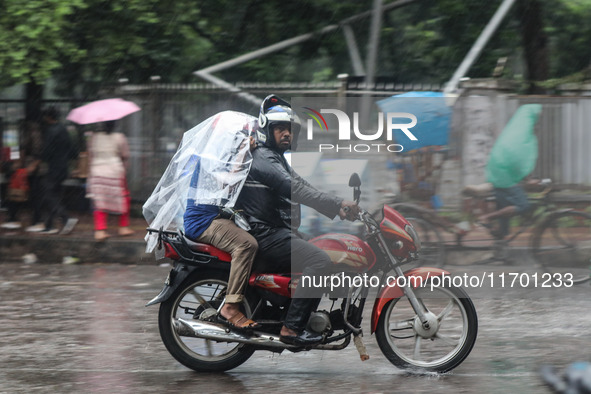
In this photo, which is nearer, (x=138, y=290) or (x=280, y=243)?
(x=280, y=243)

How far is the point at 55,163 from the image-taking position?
44.1ft

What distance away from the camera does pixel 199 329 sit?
19.8ft

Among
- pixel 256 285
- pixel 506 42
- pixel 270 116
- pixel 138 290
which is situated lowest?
pixel 138 290

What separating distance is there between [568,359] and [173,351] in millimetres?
2803

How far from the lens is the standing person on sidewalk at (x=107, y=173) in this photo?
40.9ft

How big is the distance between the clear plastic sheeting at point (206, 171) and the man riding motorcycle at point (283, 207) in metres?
Answer: 0.10

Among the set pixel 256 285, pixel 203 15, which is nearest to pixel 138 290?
pixel 256 285

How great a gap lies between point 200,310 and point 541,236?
4982 millimetres

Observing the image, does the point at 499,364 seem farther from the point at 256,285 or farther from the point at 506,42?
the point at 506,42

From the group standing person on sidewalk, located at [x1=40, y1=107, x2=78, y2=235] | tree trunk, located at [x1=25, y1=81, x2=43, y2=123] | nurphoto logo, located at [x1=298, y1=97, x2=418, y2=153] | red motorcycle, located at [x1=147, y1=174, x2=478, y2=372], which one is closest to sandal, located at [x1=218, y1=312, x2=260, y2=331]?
red motorcycle, located at [x1=147, y1=174, x2=478, y2=372]

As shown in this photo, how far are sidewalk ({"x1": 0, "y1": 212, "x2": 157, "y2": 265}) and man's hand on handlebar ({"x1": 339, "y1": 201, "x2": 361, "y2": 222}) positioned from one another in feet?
20.5

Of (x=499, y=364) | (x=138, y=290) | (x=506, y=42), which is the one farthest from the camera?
(x=506, y=42)

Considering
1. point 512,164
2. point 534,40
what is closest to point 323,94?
point 512,164

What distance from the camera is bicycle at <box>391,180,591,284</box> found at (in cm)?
973
